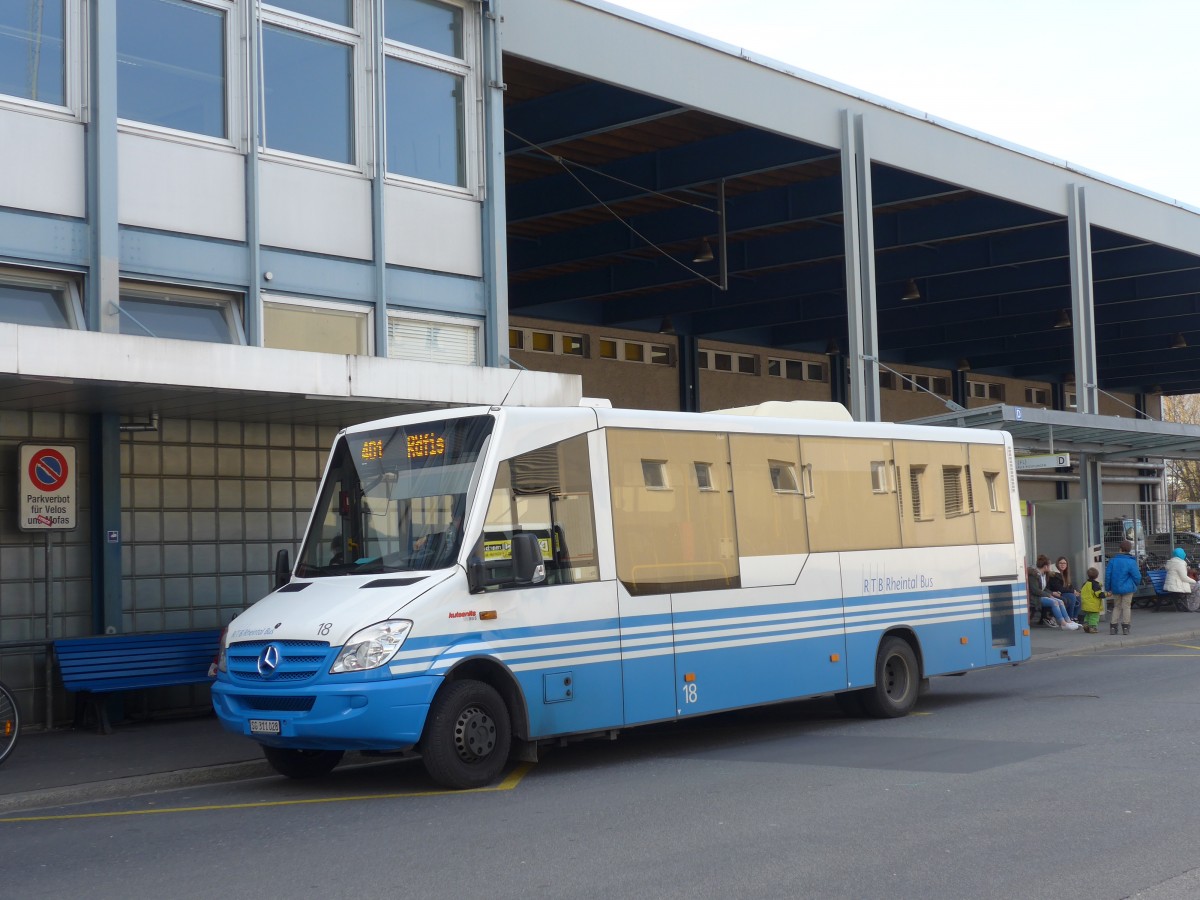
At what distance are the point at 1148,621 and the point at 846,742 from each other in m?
18.2

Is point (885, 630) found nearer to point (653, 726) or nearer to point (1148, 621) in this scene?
point (653, 726)

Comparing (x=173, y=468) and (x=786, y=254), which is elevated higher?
(x=786, y=254)

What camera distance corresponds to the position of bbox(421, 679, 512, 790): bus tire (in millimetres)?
10094

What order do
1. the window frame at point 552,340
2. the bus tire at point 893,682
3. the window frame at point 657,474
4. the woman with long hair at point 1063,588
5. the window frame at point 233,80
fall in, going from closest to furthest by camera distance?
the window frame at point 657,474 → the bus tire at point 893,682 → the window frame at point 233,80 → the woman with long hair at point 1063,588 → the window frame at point 552,340

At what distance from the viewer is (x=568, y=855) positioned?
7.79 metres

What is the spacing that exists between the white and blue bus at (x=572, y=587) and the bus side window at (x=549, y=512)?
0.06ft

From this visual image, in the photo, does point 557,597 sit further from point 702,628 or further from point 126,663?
point 126,663

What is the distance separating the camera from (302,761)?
1133cm

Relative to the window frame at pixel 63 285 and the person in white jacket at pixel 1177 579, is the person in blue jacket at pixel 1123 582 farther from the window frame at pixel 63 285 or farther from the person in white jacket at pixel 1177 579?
the window frame at pixel 63 285

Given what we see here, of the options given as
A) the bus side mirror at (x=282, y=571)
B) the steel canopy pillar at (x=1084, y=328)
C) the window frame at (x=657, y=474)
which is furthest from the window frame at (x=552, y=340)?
the bus side mirror at (x=282, y=571)

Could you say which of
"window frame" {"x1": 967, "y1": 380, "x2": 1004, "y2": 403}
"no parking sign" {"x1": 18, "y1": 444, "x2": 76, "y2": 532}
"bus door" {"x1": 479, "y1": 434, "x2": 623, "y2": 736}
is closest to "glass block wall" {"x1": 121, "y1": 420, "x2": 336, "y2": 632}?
"no parking sign" {"x1": 18, "y1": 444, "x2": 76, "y2": 532}

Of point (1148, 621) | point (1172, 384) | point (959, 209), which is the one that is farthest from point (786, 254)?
point (1172, 384)

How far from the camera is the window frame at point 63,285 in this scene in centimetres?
Result: 1362

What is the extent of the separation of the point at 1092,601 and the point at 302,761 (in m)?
17.8
